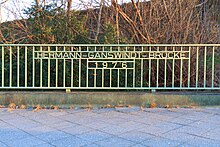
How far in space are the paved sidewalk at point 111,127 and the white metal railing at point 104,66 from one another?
85 centimetres

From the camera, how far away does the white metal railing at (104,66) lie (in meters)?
5.61

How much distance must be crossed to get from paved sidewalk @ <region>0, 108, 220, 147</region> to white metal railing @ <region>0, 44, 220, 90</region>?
848 mm

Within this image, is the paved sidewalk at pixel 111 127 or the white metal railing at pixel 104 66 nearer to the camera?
the paved sidewalk at pixel 111 127

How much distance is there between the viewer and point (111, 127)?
4.08 meters

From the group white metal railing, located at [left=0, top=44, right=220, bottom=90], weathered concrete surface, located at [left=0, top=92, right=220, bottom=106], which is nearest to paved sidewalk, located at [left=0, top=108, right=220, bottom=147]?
weathered concrete surface, located at [left=0, top=92, right=220, bottom=106]

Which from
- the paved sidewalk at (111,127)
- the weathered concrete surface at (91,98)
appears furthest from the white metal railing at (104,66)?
the paved sidewalk at (111,127)

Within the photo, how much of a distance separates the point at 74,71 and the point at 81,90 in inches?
22.3

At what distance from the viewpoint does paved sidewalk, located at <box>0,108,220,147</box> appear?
3408 millimetres

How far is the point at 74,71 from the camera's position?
619 centimetres

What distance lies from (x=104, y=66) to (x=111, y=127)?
189cm

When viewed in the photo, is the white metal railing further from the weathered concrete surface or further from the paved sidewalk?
the paved sidewalk

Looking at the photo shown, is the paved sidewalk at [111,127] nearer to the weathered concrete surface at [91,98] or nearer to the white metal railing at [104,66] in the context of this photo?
the weathered concrete surface at [91,98]

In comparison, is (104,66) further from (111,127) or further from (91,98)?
(111,127)

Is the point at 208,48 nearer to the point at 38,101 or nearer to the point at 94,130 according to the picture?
the point at 94,130
